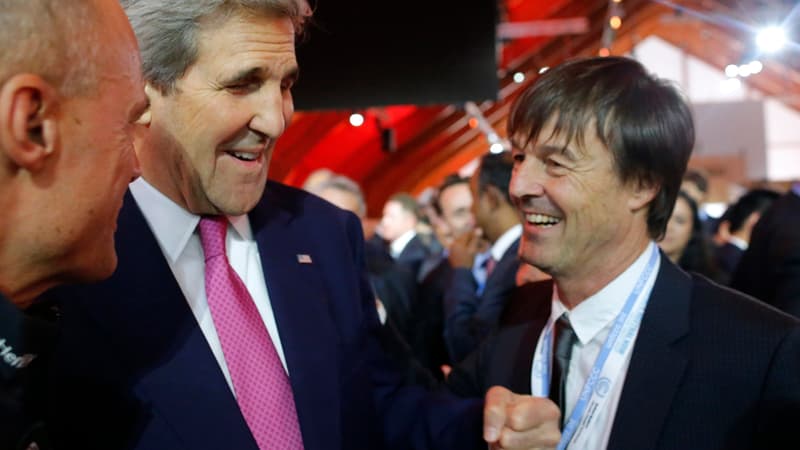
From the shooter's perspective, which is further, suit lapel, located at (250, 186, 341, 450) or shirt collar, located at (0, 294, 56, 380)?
suit lapel, located at (250, 186, 341, 450)

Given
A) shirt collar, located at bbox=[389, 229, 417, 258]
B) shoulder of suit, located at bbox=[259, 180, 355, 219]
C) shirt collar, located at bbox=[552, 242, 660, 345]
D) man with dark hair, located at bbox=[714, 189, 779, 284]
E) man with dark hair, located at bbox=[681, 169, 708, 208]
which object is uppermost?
shoulder of suit, located at bbox=[259, 180, 355, 219]

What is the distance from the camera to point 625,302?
201 centimetres

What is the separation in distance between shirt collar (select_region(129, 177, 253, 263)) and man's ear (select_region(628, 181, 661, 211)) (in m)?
0.98

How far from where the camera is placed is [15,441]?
0.99 meters

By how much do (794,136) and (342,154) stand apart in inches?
723

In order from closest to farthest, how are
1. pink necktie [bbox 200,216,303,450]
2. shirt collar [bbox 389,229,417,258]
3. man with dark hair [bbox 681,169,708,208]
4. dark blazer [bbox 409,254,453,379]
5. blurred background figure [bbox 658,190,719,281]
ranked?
1. pink necktie [bbox 200,216,303,450]
2. blurred background figure [bbox 658,190,719,281]
3. dark blazer [bbox 409,254,453,379]
4. man with dark hair [bbox 681,169,708,208]
5. shirt collar [bbox 389,229,417,258]

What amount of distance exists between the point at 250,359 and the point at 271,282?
0.22 m

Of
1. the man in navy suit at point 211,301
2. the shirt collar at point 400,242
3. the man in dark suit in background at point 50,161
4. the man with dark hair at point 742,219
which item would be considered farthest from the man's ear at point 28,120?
the shirt collar at point 400,242

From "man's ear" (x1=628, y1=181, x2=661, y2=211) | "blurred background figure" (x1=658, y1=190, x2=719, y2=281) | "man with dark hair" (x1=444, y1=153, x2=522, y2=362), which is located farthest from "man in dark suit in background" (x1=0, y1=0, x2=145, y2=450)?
"blurred background figure" (x1=658, y1=190, x2=719, y2=281)

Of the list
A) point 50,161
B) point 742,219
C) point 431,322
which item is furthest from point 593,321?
point 742,219

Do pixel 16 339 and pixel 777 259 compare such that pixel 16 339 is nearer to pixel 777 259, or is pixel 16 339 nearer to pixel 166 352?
pixel 166 352

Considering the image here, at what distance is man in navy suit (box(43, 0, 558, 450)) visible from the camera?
153cm

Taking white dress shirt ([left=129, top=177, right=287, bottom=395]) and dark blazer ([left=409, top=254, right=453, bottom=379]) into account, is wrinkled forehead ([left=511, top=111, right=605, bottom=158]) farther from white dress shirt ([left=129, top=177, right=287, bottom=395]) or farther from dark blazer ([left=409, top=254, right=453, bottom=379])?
dark blazer ([left=409, top=254, right=453, bottom=379])

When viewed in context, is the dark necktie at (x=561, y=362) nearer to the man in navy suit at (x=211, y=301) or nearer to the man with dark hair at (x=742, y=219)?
the man in navy suit at (x=211, y=301)
